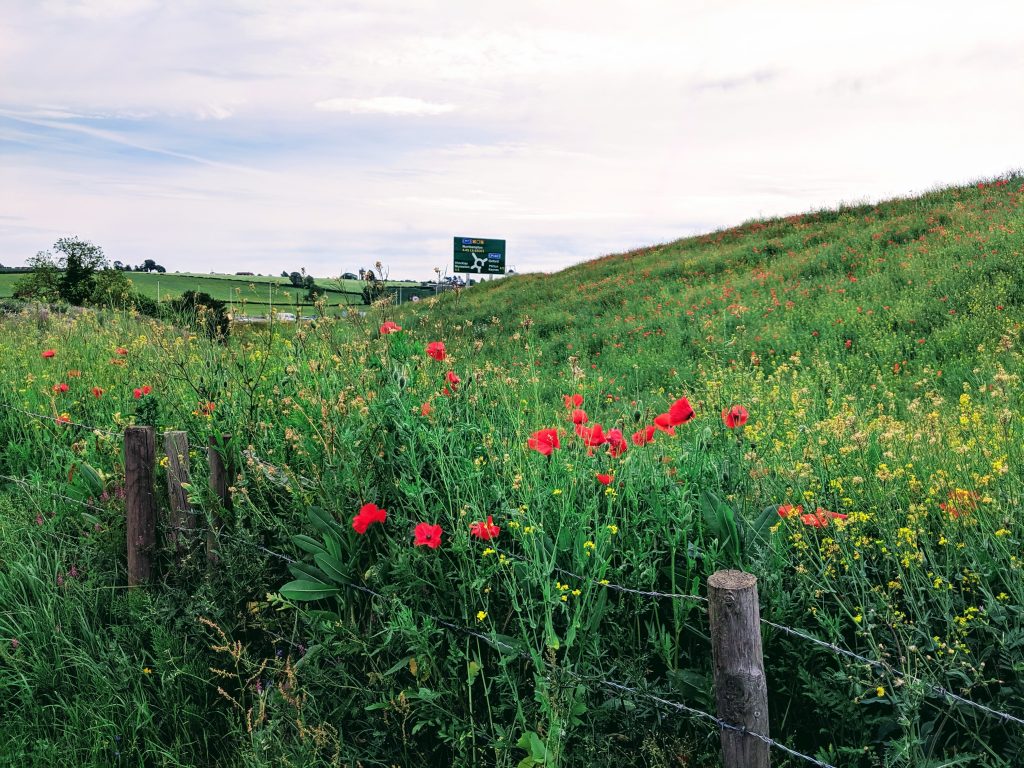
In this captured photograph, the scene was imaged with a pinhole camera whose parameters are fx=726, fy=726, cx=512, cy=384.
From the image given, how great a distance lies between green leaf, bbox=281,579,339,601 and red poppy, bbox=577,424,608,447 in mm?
1185

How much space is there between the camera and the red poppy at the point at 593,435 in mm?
2938

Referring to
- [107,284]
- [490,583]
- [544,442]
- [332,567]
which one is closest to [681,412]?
[544,442]

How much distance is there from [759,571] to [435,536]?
1.17 meters

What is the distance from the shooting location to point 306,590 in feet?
9.68

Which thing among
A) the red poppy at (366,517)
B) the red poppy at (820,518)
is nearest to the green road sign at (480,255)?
the red poppy at (366,517)

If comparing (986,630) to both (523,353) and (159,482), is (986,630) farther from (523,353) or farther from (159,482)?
(523,353)

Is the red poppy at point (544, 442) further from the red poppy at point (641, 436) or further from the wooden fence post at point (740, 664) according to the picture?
the wooden fence post at point (740, 664)

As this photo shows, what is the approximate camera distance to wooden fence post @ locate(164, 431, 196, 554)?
3557 millimetres

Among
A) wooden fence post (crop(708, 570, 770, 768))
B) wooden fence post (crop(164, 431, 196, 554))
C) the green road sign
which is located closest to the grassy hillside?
wooden fence post (crop(164, 431, 196, 554))

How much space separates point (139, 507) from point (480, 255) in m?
33.6

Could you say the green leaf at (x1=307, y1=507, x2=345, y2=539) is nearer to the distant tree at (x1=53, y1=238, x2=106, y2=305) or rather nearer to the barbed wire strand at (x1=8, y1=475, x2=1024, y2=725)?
the barbed wire strand at (x1=8, y1=475, x2=1024, y2=725)

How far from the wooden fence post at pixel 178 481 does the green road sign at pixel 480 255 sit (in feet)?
108

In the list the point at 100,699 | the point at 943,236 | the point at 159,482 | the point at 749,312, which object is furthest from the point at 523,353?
the point at 100,699

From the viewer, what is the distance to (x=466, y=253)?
119 feet
